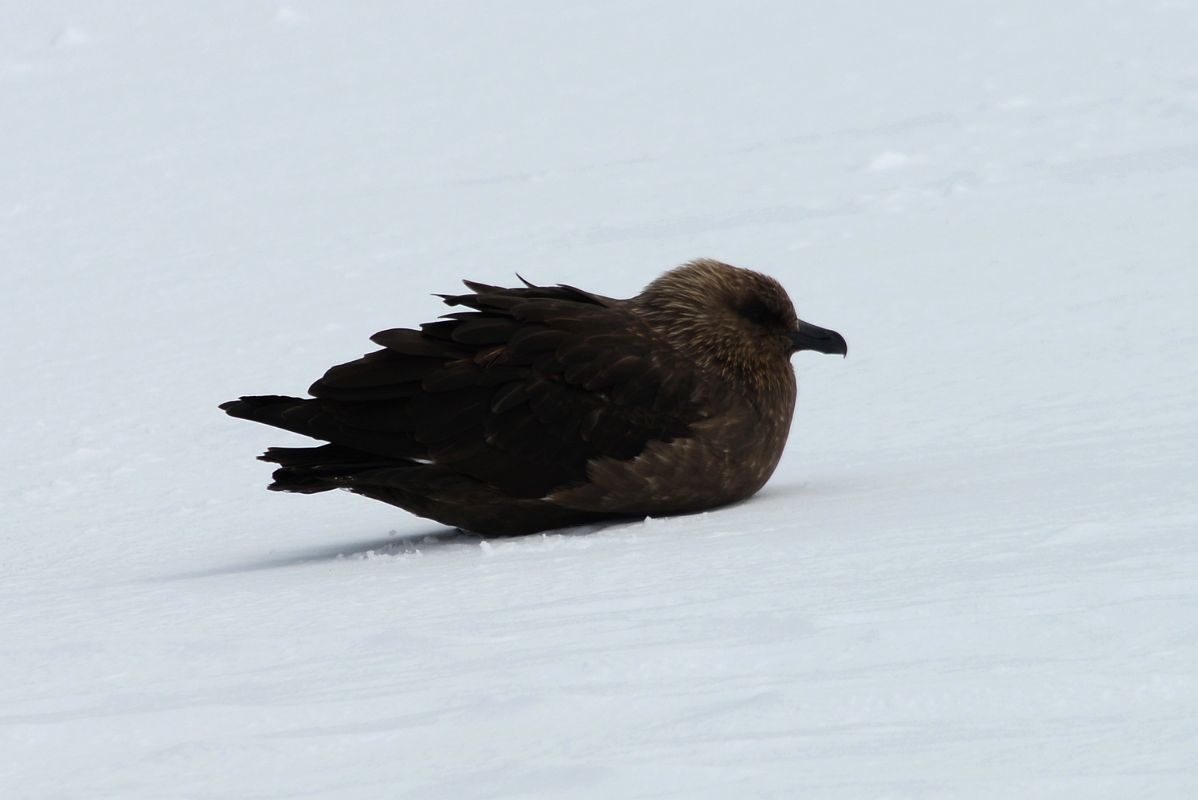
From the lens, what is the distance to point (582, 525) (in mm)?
5316

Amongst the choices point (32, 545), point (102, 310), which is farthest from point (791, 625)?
point (102, 310)

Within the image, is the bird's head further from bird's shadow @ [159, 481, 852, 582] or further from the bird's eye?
bird's shadow @ [159, 481, 852, 582]

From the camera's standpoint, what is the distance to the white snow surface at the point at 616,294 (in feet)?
9.15

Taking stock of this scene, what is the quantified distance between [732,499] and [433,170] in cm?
830

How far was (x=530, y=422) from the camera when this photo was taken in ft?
16.7

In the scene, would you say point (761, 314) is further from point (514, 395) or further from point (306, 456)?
point (306, 456)

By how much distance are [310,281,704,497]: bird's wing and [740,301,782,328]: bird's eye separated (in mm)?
406

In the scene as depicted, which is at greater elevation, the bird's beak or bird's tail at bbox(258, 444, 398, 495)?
the bird's beak

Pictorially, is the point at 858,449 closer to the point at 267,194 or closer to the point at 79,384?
the point at 79,384

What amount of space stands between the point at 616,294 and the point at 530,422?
4603 millimetres

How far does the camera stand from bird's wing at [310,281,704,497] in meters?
5.10

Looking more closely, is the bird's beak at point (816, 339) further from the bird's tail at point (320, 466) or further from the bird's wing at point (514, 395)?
the bird's tail at point (320, 466)

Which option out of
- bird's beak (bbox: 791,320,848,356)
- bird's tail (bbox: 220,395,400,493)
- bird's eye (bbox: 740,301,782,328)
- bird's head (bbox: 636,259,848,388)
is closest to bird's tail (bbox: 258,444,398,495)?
bird's tail (bbox: 220,395,400,493)

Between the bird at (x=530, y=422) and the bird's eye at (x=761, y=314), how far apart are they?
0.86 feet
